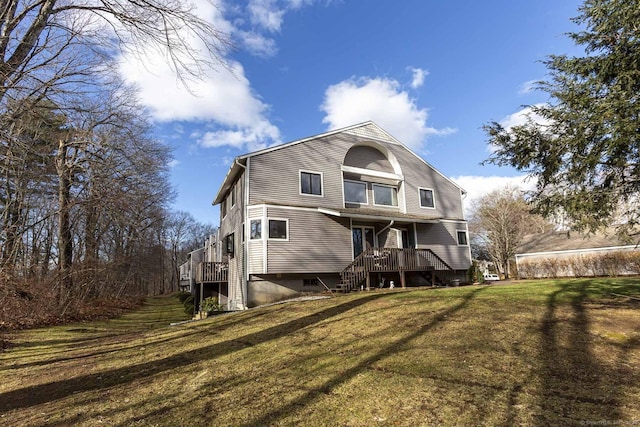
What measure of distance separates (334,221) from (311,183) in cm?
209

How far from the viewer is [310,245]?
1470 cm

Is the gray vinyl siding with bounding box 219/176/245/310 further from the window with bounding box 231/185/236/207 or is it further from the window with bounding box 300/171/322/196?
the window with bounding box 300/171/322/196

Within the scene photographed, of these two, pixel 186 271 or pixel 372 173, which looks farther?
pixel 186 271

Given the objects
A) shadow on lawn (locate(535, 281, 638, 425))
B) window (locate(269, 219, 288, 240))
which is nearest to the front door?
window (locate(269, 219, 288, 240))

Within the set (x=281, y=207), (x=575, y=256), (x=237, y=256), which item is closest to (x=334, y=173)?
(x=281, y=207)

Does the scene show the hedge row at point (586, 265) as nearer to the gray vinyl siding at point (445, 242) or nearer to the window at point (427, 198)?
the gray vinyl siding at point (445, 242)

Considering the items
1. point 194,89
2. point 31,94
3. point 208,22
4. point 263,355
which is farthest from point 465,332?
point 31,94

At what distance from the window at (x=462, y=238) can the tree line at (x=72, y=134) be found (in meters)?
16.6

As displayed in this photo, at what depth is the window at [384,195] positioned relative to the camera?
1780 centimetres

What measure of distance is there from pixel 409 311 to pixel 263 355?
361 cm

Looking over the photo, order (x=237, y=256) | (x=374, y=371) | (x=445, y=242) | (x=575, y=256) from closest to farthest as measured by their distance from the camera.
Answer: (x=374, y=371)
(x=237, y=256)
(x=445, y=242)
(x=575, y=256)

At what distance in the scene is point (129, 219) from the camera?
14680mm

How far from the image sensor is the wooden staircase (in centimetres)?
1436

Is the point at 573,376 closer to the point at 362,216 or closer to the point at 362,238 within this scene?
the point at 362,216
